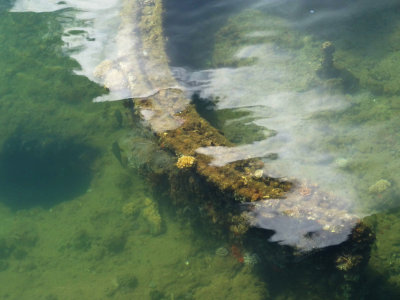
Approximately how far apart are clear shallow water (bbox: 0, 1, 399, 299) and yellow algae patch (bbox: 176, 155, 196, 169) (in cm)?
38

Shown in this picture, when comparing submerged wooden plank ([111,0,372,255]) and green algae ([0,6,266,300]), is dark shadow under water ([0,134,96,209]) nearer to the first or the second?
green algae ([0,6,266,300])

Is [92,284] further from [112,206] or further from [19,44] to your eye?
[19,44]

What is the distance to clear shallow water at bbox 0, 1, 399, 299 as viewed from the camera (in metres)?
5.15

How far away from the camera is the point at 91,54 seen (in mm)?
8734

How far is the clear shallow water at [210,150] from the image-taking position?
5.15 metres

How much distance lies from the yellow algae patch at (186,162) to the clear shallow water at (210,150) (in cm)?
38

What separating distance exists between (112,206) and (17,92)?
5.04 m

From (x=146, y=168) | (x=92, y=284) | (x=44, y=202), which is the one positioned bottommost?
(x=92, y=284)

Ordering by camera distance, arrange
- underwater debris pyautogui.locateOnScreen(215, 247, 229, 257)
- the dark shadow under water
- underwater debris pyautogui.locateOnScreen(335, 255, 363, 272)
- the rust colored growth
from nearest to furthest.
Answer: underwater debris pyautogui.locateOnScreen(335, 255, 363, 272)
the rust colored growth
underwater debris pyautogui.locateOnScreen(215, 247, 229, 257)
the dark shadow under water

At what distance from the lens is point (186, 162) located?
509cm

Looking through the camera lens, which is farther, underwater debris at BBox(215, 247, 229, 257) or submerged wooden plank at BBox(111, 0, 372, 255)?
underwater debris at BBox(215, 247, 229, 257)

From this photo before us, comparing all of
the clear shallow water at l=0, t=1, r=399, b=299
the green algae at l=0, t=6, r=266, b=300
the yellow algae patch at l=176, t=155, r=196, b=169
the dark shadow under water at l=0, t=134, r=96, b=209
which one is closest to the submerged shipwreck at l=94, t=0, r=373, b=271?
the yellow algae patch at l=176, t=155, r=196, b=169

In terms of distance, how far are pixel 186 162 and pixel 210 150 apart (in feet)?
1.66

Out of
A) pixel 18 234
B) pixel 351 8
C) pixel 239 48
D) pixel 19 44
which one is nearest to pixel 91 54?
pixel 19 44
